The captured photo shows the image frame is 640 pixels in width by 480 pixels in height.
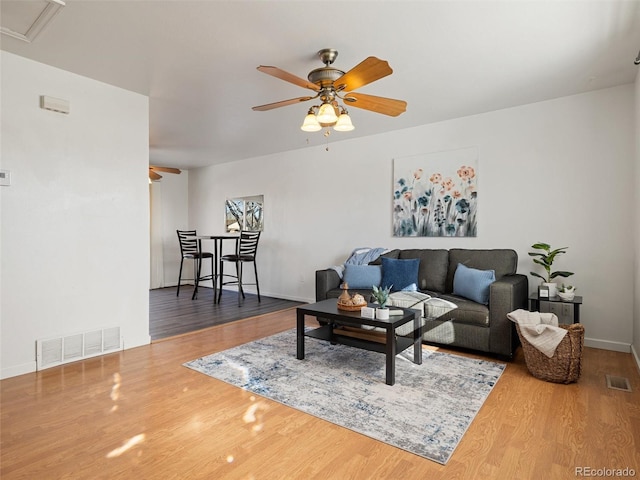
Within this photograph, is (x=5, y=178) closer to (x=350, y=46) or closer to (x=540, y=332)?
(x=350, y=46)

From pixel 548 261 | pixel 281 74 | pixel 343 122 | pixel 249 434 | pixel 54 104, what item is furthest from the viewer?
pixel 548 261

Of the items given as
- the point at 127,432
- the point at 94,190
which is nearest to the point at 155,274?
the point at 94,190

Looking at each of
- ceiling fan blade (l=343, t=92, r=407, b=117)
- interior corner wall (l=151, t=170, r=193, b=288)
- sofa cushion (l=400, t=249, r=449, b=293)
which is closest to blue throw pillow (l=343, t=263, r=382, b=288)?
sofa cushion (l=400, t=249, r=449, b=293)

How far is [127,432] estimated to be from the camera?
6.70ft

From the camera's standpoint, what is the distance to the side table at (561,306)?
10.7 feet

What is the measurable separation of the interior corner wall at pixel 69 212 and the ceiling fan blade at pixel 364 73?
217 centimetres

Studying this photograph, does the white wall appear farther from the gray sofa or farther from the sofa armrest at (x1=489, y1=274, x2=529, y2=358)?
the sofa armrest at (x1=489, y1=274, x2=529, y2=358)

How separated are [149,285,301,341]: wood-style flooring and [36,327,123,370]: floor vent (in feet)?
1.56

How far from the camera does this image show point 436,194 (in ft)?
14.7

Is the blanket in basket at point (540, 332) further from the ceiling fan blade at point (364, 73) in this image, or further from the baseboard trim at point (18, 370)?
the baseboard trim at point (18, 370)

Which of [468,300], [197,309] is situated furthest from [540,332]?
[197,309]

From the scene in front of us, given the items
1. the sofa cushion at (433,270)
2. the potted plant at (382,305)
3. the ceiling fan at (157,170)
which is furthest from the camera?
the ceiling fan at (157,170)

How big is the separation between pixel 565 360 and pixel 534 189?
1.91 metres

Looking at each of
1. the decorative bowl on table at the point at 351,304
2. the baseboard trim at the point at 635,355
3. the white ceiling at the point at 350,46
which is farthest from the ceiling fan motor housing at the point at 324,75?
the baseboard trim at the point at 635,355
